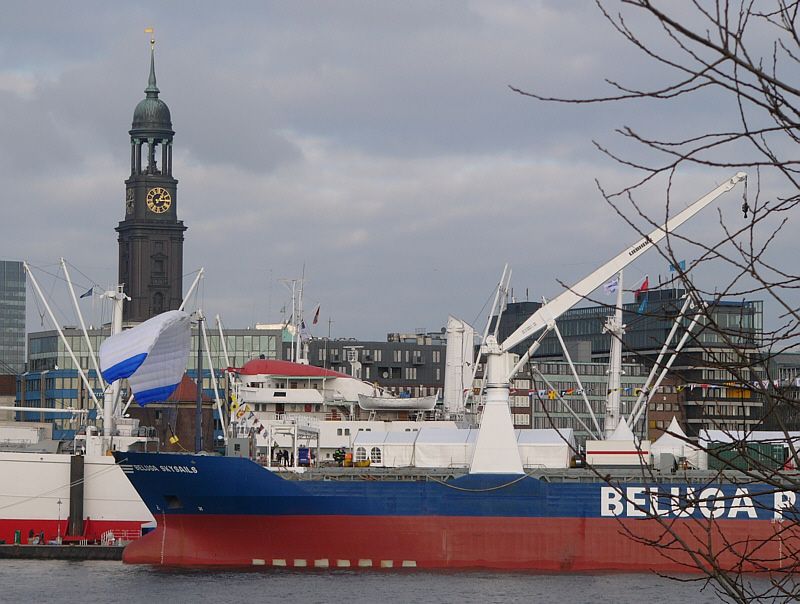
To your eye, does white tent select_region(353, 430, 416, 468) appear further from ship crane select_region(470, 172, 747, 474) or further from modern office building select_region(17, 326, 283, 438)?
modern office building select_region(17, 326, 283, 438)

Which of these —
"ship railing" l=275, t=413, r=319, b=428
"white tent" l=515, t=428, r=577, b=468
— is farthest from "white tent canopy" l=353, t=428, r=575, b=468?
"ship railing" l=275, t=413, r=319, b=428

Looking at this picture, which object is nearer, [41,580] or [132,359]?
[41,580]

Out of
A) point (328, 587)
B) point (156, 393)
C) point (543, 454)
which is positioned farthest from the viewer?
point (543, 454)

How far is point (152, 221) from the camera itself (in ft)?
468

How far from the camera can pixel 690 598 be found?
4175cm

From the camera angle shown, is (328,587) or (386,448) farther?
(386,448)

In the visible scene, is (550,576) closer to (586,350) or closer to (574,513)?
(574,513)

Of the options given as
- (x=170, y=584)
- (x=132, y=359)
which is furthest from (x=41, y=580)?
(x=132, y=359)

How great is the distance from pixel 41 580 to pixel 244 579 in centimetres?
784

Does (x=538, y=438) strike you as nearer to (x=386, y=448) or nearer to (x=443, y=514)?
(x=386, y=448)

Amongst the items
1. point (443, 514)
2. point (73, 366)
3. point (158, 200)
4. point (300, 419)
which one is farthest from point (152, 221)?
point (443, 514)

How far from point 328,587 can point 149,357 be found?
14.0 metres

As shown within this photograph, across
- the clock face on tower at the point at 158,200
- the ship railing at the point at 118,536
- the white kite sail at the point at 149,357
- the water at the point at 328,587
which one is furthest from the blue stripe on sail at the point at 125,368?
the clock face on tower at the point at 158,200

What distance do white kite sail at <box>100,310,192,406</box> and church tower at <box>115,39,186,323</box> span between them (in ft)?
292
